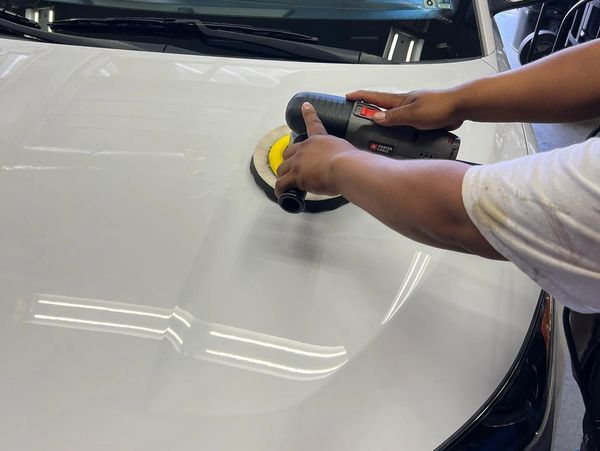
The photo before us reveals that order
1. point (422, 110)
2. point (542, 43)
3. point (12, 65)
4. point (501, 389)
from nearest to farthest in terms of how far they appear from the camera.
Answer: point (501, 389) → point (422, 110) → point (12, 65) → point (542, 43)

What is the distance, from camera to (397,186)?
67 centimetres

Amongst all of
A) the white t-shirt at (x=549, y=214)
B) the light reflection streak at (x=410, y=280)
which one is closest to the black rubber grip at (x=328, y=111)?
the light reflection streak at (x=410, y=280)

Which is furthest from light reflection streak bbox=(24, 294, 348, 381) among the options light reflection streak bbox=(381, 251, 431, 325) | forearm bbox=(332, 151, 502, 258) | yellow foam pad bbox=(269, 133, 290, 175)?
yellow foam pad bbox=(269, 133, 290, 175)

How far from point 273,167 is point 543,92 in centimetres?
48

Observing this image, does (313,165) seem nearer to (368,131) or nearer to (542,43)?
(368,131)

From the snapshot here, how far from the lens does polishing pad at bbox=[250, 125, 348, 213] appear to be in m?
0.92

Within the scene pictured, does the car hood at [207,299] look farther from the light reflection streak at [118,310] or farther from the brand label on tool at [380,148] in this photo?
the brand label on tool at [380,148]

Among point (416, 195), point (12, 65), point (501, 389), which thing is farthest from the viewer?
point (12, 65)

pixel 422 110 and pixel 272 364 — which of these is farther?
pixel 422 110

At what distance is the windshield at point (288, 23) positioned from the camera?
120 cm

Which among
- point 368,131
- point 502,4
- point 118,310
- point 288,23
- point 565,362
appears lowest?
point 565,362

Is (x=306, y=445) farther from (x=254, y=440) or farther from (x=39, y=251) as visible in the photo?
(x=39, y=251)

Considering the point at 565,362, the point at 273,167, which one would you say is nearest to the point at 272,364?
the point at 273,167

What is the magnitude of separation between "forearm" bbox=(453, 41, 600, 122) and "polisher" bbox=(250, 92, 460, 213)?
3.6 inches
